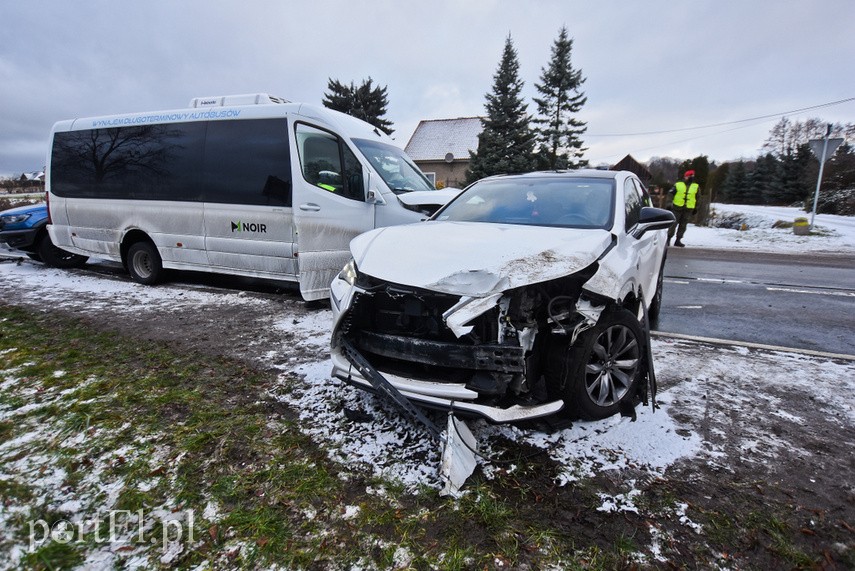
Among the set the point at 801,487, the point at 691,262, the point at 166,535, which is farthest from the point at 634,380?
the point at 691,262

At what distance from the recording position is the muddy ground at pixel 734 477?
1857mm

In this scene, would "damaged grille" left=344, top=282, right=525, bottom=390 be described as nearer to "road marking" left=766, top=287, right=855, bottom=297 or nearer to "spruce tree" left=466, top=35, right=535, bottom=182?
"road marking" left=766, top=287, right=855, bottom=297

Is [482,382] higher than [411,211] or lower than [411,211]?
lower

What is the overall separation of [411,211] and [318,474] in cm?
391

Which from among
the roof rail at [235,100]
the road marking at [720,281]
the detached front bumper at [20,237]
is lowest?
the road marking at [720,281]

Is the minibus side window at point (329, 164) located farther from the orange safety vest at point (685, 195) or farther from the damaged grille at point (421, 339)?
the orange safety vest at point (685, 195)

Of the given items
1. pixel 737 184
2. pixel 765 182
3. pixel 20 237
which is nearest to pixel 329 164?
pixel 20 237

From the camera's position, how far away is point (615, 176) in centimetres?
393

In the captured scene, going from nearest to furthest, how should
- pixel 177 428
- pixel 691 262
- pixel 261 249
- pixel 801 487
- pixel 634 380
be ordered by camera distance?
pixel 801 487, pixel 177 428, pixel 634 380, pixel 261 249, pixel 691 262

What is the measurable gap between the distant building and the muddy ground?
1230 inches

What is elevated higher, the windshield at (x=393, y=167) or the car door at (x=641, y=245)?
the windshield at (x=393, y=167)

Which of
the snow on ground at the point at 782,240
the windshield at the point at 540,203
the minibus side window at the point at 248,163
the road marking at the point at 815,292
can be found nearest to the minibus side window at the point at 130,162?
the minibus side window at the point at 248,163

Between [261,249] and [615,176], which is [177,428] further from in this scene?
[615,176]

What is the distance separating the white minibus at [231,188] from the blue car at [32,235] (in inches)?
40.1
